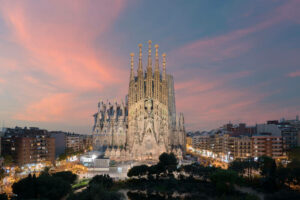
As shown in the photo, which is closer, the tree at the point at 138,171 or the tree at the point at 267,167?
the tree at the point at 267,167

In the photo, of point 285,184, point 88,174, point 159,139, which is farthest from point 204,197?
point 159,139

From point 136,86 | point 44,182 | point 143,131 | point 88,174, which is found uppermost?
point 136,86

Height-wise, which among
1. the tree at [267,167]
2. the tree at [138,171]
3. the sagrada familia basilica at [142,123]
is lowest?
the tree at [138,171]

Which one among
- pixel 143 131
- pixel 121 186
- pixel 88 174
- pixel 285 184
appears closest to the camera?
pixel 285 184

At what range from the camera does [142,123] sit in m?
79.6

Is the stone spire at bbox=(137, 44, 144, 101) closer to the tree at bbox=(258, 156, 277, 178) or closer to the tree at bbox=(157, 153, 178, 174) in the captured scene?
the tree at bbox=(157, 153, 178, 174)

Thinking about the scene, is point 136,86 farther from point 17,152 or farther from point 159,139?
point 17,152

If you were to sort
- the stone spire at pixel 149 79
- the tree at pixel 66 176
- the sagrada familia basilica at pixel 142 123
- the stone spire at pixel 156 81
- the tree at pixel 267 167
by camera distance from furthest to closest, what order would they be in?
the stone spire at pixel 156 81 → the stone spire at pixel 149 79 → the sagrada familia basilica at pixel 142 123 → the tree at pixel 267 167 → the tree at pixel 66 176

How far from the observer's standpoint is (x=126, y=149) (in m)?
78.2

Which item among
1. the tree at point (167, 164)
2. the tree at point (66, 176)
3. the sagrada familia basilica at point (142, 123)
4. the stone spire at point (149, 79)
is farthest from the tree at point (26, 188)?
the stone spire at point (149, 79)

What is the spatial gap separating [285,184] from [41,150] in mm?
63259

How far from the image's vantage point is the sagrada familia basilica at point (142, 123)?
7700cm

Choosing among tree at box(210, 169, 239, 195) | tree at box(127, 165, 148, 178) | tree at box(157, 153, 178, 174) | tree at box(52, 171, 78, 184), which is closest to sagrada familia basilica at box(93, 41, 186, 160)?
tree at box(157, 153, 178, 174)

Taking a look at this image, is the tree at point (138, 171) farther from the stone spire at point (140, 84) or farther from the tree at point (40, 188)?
the stone spire at point (140, 84)
